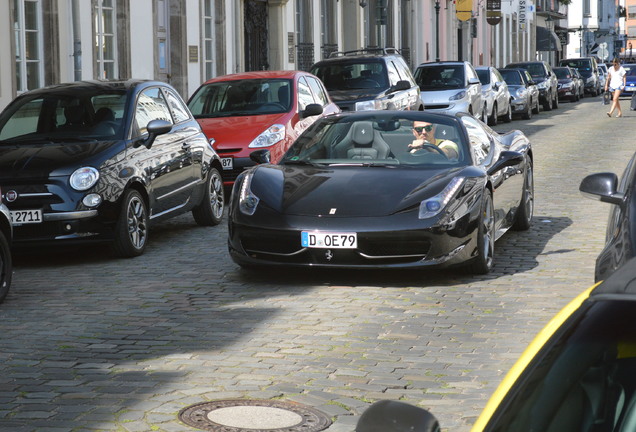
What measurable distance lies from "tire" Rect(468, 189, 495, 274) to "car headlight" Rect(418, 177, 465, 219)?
1.11 feet

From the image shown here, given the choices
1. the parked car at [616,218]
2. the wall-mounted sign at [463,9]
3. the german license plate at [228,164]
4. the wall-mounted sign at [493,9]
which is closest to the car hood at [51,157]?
the german license plate at [228,164]

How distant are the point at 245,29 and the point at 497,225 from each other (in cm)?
2126

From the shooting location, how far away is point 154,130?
38.0ft

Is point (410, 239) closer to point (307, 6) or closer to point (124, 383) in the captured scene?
point (124, 383)

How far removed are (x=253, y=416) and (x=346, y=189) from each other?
4009 millimetres

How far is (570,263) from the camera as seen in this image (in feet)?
34.2

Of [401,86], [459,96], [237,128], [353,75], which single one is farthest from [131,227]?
[459,96]

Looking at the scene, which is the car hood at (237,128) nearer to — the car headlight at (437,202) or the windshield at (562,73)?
the car headlight at (437,202)

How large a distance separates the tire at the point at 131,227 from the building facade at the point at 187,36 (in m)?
8.67

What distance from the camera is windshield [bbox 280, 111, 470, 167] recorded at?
10266mm

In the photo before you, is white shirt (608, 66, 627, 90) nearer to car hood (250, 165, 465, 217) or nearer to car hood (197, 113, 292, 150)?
car hood (197, 113, 292, 150)

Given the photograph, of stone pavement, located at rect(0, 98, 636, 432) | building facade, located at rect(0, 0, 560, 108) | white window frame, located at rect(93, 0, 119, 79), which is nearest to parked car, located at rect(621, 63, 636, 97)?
building facade, located at rect(0, 0, 560, 108)

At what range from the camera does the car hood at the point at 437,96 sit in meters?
29.0

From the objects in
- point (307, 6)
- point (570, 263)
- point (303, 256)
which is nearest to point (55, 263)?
point (303, 256)
